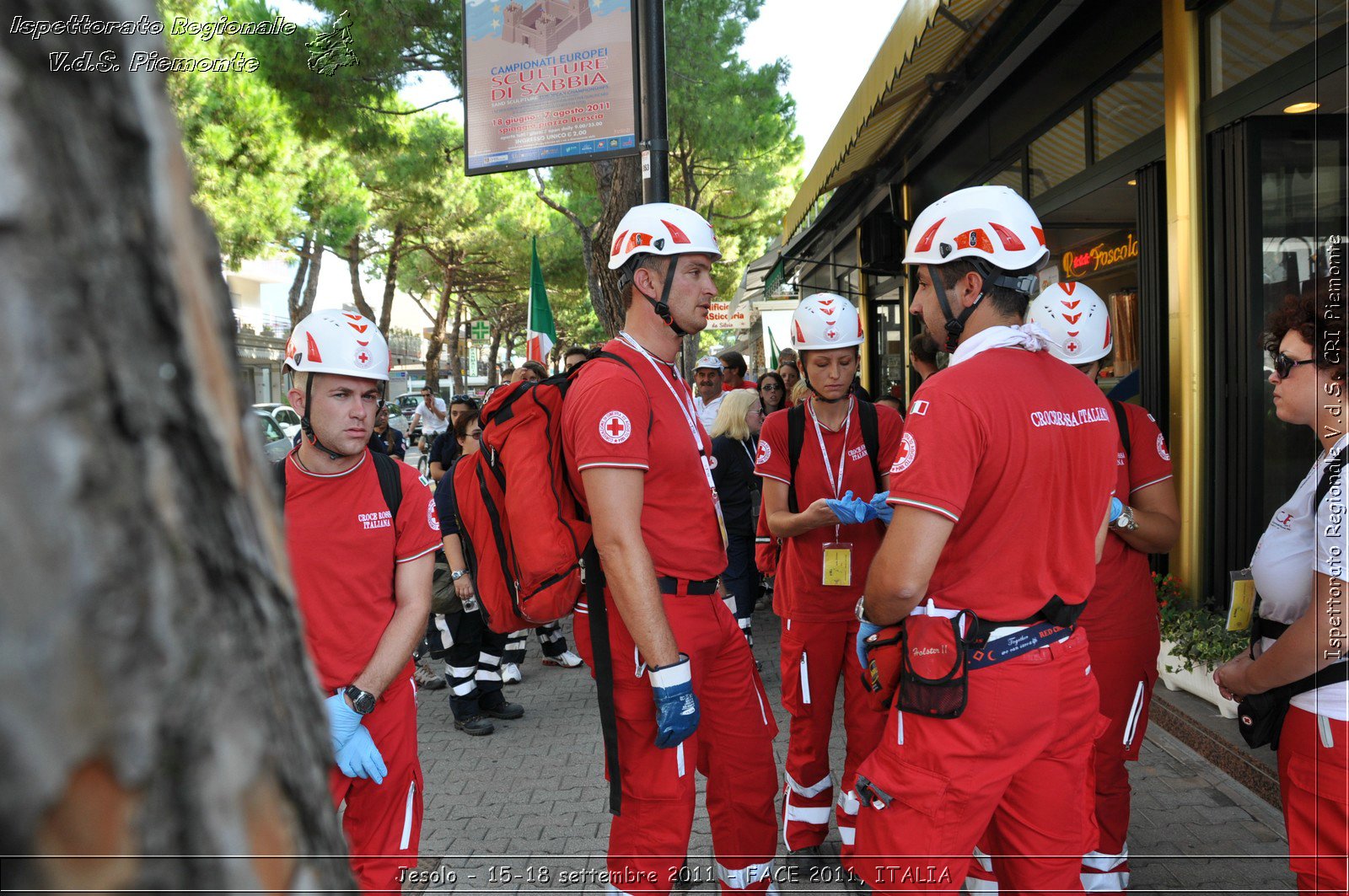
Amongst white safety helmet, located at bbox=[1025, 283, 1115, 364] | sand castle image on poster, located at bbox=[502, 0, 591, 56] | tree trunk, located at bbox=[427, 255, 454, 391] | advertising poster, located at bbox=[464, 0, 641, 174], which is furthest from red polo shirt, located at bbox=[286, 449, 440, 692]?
tree trunk, located at bbox=[427, 255, 454, 391]

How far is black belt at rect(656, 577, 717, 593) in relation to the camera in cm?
300

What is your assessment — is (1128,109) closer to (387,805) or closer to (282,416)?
(387,805)

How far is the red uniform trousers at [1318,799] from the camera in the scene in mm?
2217

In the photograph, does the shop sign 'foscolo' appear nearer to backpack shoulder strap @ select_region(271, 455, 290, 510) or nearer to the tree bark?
backpack shoulder strap @ select_region(271, 455, 290, 510)

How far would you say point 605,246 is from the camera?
8.66 m

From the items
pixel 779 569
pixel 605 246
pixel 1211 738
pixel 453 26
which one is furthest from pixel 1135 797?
pixel 453 26

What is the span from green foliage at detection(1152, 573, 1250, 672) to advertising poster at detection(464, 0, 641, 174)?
4396 mm

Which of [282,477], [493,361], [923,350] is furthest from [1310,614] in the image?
[493,361]

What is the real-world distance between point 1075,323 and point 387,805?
315 centimetres

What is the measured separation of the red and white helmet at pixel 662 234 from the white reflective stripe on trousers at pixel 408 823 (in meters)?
1.93

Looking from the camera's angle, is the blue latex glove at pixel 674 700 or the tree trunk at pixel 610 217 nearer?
the blue latex glove at pixel 674 700

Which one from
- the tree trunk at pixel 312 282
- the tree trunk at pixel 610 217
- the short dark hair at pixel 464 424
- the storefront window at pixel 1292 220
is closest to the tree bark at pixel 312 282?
the tree trunk at pixel 312 282

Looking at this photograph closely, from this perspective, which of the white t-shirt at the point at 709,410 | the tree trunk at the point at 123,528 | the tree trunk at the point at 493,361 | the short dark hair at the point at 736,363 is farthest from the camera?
the tree trunk at the point at 493,361

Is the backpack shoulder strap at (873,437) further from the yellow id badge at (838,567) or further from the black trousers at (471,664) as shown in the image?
the black trousers at (471,664)
